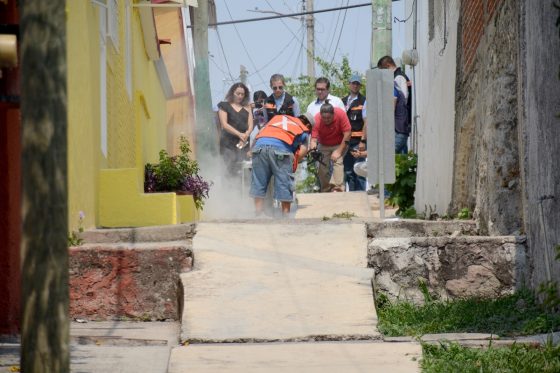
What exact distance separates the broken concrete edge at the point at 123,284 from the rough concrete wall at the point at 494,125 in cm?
235

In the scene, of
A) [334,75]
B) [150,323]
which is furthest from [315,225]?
[334,75]

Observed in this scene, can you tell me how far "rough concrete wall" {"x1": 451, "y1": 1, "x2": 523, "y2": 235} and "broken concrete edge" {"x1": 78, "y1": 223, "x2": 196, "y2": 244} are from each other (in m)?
2.26

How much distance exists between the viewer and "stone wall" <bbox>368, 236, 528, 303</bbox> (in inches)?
361

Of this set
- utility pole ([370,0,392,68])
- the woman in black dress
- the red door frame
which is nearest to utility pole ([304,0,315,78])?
utility pole ([370,0,392,68])

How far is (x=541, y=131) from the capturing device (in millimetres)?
8219

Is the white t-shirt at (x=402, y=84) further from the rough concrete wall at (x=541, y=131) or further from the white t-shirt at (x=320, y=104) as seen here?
the rough concrete wall at (x=541, y=131)

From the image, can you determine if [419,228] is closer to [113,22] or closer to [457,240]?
[457,240]

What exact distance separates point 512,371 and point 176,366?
178 cm

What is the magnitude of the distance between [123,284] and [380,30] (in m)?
15.1

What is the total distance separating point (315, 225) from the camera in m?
10.4

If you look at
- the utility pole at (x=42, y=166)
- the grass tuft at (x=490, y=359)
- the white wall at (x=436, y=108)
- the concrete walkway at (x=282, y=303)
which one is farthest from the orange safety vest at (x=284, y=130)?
the utility pole at (x=42, y=166)

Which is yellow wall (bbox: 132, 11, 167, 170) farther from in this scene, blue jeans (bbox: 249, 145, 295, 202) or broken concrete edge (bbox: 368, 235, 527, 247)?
broken concrete edge (bbox: 368, 235, 527, 247)

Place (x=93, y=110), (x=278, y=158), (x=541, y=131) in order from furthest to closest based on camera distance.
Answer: (x=278, y=158), (x=93, y=110), (x=541, y=131)

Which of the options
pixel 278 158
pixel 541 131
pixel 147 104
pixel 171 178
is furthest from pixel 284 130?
pixel 541 131
